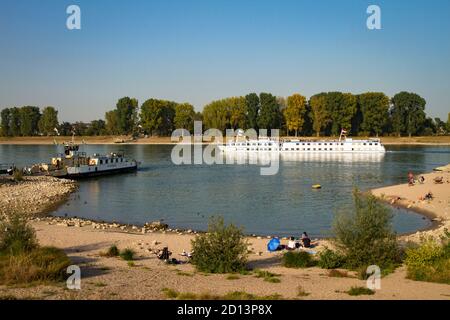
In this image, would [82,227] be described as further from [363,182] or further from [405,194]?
[363,182]

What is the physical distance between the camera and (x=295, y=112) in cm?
14525

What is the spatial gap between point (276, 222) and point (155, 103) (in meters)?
136

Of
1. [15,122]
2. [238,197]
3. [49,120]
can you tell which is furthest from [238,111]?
[238,197]

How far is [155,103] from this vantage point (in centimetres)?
16450

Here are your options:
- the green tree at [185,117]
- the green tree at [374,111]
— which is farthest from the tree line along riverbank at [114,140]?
the green tree at [185,117]

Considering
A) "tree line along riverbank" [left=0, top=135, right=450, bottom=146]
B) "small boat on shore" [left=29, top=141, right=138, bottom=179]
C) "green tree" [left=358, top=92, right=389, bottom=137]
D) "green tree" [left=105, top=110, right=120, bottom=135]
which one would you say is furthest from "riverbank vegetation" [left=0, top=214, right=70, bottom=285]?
"green tree" [left=105, top=110, right=120, bottom=135]

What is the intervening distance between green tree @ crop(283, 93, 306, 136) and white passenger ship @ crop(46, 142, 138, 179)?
80.4 meters

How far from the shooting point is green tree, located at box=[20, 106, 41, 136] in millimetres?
180875

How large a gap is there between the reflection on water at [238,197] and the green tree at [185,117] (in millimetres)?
93770

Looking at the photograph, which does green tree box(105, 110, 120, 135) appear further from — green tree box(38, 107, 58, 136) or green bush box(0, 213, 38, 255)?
green bush box(0, 213, 38, 255)

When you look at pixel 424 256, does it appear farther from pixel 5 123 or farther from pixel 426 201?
pixel 5 123

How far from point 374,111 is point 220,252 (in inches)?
5225

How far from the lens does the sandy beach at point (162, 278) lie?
13367 mm

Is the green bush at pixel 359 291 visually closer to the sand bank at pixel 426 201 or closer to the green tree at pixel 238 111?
the sand bank at pixel 426 201
